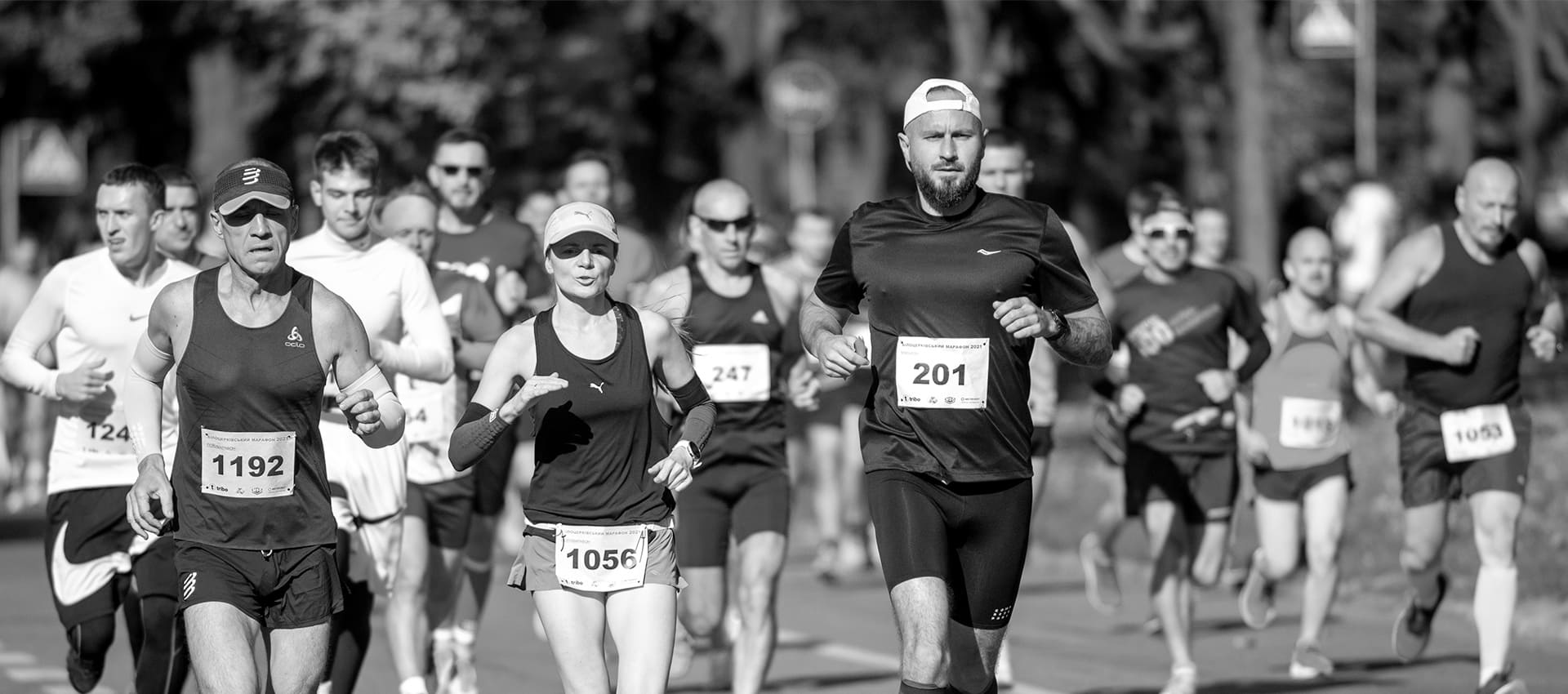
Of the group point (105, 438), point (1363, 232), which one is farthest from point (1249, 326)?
point (1363, 232)

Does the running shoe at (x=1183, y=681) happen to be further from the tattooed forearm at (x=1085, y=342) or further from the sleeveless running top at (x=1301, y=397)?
the tattooed forearm at (x=1085, y=342)

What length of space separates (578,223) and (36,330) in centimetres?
270

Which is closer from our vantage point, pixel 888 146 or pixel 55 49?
pixel 55 49

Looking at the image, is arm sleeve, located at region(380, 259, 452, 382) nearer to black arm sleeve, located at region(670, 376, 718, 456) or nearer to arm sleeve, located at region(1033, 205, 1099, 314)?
black arm sleeve, located at region(670, 376, 718, 456)

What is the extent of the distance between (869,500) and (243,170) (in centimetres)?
217

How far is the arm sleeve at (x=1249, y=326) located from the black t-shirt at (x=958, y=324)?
151 inches

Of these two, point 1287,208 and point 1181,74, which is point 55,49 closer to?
point 1181,74

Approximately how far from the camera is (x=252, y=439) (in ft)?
22.6

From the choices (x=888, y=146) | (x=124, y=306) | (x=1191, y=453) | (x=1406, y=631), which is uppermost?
(x=888, y=146)

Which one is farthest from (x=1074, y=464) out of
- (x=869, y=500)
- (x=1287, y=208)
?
(x=1287, y=208)

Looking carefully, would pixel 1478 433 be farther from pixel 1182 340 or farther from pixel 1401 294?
pixel 1182 340

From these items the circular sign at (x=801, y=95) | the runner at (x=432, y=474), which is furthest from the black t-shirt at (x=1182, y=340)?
the circular sign at (x=801, y=95)

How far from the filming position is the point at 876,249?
7387mm

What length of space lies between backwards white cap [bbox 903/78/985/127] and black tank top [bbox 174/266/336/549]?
75.5 inches
